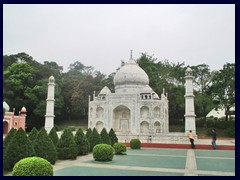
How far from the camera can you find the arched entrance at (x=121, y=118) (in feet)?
108

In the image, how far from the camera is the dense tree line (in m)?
35.7

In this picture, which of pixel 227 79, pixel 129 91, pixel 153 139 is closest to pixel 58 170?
pixel 153 139

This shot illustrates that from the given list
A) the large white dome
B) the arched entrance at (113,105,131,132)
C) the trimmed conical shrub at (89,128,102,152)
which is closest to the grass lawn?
the arched entrance at (113,105,131,132)

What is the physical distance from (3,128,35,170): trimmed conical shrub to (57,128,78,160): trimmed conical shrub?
2655 mm

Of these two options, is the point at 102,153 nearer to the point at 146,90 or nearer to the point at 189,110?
the point at 189,110

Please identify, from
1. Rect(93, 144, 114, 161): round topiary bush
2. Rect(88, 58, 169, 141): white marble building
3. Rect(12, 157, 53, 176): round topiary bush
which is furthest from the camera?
Rect(88, 58, 169, 141): white marble building

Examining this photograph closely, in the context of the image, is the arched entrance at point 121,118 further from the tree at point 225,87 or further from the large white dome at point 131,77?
the tree at point 225,87

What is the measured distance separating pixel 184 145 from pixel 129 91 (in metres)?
16.2

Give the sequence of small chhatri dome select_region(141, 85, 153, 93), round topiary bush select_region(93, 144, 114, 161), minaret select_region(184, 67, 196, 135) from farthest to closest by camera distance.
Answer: small chhatri dome select_region(141, 85, 153, 93) < minaret select_region(184, 67, 196, 135) < round topiary bush select_region(93, 144, 114, 161)

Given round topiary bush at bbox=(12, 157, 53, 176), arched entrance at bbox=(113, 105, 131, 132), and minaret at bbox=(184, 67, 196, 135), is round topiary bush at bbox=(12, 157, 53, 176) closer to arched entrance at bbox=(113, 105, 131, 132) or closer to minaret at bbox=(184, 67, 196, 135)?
minaret at bbox=(184, 67, 196, 135)

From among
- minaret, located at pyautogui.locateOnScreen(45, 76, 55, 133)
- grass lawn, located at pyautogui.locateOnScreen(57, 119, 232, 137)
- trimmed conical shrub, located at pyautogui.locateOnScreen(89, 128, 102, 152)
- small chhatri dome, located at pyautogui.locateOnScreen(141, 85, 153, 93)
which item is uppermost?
small chhatri dome, located at pyautogui.locateOnScreen(141, 85, 153, 93)

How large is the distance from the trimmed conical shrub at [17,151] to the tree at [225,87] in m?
29.4

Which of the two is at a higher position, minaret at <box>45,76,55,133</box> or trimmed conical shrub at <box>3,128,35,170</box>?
minaret at <box>45,76,55,133</box>

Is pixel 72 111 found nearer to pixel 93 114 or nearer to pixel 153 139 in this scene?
pixel 93 114
